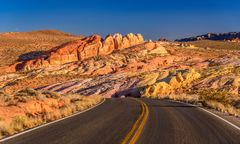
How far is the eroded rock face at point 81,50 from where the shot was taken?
10056 centimetres

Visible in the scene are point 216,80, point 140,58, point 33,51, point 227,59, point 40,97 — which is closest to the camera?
point 40,97

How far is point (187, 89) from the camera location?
5128cm

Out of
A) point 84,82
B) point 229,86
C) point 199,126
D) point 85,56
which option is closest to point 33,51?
point 85,56

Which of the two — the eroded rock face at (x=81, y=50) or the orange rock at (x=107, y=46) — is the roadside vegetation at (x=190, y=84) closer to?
the eroded rock face at (x=81, y=50)

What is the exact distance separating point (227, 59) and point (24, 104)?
68680 millimetres

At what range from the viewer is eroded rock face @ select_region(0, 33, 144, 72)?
10056 centimetres

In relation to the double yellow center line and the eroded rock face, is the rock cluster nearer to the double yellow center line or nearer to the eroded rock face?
the double yellow center line

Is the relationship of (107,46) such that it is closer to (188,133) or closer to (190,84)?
(190,84)

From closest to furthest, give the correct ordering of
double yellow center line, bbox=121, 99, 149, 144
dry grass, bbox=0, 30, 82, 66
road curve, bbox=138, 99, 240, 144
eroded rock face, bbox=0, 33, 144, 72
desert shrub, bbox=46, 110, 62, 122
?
double yellow center line, bbox=121, 99, 149, 144 < road curve, bbox=138, 99, 240, 144 < desert shrub, bbox=46, 110, 62, 122 < eroded rock face, bbox=0, 33, 144, 72 < dry grass, bbox=0, 30, 82, 66

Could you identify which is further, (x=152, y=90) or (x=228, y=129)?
(x=152, y=90)

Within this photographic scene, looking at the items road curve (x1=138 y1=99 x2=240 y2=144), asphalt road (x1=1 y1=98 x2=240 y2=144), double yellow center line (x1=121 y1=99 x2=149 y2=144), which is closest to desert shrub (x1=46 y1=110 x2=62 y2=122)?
asphalt road (x1=1 y1=98 x2=240 y2=144)

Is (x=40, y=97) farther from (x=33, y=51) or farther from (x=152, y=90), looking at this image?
(x=33, y=51)

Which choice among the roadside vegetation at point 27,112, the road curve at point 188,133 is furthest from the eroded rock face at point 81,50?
the road curve at point 188,133

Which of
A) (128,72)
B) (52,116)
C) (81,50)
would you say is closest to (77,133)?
(52,116)
